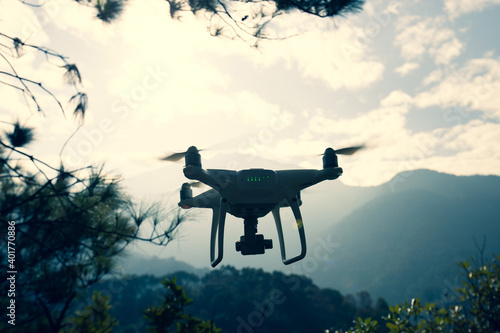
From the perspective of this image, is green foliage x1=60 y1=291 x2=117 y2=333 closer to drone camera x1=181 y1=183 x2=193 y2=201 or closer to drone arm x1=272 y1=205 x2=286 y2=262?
drone camera x1=181 y1=183 x2=193 y2=201

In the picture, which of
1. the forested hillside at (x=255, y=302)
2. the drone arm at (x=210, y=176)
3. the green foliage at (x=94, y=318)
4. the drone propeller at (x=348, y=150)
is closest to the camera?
the drone arm at (x=210, y=176)

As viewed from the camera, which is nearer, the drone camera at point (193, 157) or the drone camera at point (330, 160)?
the drone camera at point (193, 157)

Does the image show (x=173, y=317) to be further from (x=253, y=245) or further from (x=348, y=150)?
(x=348, y=150)

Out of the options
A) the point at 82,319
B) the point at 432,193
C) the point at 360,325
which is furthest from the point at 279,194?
Result: the point at 432,193

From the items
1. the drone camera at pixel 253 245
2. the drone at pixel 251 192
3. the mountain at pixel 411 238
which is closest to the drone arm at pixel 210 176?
the drone at pixel 251 192

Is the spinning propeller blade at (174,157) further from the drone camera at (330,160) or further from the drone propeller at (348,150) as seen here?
the drone propeller at (348,150)

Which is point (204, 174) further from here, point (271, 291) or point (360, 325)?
point (271, 291)

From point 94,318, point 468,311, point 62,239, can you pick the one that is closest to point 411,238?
point 468,311
